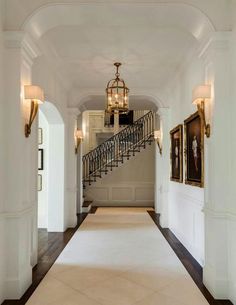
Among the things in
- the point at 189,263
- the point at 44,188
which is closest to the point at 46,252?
the point at 189,263

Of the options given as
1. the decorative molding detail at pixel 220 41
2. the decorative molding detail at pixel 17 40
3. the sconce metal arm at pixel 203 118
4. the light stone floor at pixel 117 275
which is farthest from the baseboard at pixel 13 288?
the decorative molding detail at pixel 220 41

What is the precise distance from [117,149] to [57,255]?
812 cm

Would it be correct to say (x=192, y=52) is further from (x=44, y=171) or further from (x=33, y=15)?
(x=44, y=171)

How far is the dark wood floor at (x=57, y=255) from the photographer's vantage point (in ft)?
11.5

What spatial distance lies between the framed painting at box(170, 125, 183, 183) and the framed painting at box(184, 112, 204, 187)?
1.69 ft

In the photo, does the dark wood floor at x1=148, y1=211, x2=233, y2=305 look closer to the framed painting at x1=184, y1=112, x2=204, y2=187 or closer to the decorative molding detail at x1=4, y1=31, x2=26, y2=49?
the framed painting at x1=184, y1=112, x2=204, y2=187

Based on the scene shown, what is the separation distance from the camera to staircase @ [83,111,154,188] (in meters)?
12.6

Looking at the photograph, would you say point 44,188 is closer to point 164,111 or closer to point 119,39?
point 164,111

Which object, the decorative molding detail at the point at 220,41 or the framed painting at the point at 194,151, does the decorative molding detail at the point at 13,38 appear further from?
the framed painting at the point at 194,151

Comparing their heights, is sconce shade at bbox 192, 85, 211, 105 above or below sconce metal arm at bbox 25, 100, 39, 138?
above

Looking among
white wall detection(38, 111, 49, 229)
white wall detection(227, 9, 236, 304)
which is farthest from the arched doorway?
white wall detection(227, 9, 236, 304)

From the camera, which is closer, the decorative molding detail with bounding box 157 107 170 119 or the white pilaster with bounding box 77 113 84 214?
the decorative molding detail with bounding box 157 107 170 119

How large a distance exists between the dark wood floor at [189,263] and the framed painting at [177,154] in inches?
47.9

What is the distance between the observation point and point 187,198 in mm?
5652
